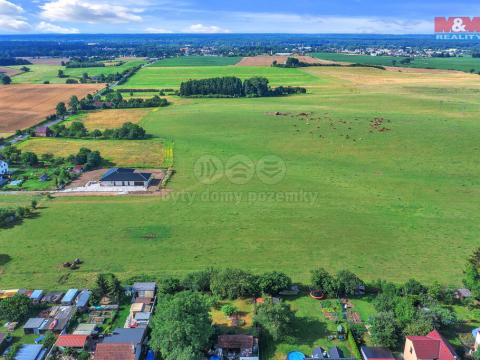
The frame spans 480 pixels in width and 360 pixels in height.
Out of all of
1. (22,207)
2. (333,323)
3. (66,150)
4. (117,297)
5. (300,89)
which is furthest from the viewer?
(300,89)

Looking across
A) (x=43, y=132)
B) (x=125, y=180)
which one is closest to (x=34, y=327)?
(x=125, y=180)

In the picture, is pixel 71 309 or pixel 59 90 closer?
pixel 71 309

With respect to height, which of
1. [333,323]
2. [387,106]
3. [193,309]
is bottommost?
[333,323]

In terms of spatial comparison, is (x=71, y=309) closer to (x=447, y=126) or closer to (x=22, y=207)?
(x=22, y=207)

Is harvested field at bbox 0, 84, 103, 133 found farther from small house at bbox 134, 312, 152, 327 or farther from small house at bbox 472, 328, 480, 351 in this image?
small house at bbox 472, 328, 480, 351

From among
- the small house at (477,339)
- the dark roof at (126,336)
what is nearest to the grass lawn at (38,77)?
the dark roof at (126,336)

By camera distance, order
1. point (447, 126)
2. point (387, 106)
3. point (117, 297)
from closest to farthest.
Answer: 1. point (117, 297)
2. point (447, 126)
3. point (387, 106)

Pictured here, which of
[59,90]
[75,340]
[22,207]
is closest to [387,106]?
[22,207]

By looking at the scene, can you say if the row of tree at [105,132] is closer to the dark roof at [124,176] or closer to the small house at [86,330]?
the dark roof at [124,176]
